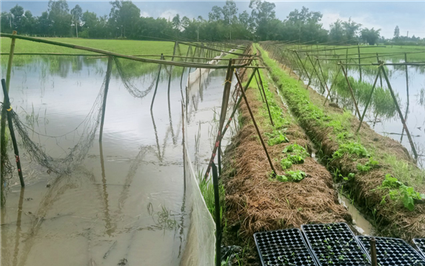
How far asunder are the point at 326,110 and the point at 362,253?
676 centimetres

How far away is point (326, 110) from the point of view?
955cm

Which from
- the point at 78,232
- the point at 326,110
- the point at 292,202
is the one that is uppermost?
the point at 326,110

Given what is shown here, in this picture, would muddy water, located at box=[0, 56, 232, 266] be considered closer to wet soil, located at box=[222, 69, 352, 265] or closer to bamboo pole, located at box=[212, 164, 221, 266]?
wet soil, located at box=[222, 69, 352, 265]

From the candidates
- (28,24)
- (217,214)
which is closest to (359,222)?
(217,214)

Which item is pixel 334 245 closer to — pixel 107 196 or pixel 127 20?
pixel 107 196

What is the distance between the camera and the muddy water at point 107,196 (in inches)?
147

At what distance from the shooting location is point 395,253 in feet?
10.9

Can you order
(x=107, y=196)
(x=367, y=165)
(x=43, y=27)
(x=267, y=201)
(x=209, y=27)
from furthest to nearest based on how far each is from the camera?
1. (x=209, y=27)
2. (x=43, y=27)
3. (x=367, y=165)
4. (x=107, y=196)
5. (x=267, y=201)

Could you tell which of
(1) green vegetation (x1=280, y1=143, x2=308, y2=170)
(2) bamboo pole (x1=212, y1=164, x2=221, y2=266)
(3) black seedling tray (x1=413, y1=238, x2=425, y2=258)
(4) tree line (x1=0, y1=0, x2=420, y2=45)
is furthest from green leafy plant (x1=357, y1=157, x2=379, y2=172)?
(4) tree line (x1=0, y1=0, x2=420, y2=45)

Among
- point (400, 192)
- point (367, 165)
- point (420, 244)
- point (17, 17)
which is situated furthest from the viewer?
point (17, 17)

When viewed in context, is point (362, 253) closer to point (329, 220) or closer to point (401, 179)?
point (329, 220)

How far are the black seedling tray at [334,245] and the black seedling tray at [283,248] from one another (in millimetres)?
81

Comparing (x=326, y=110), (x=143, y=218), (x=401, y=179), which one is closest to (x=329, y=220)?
(x=401, y=179)

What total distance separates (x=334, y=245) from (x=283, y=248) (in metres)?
0.51
